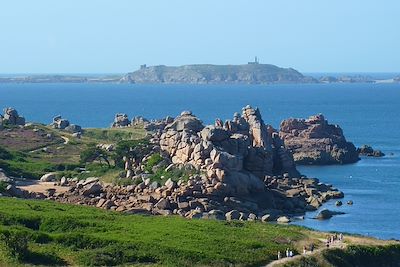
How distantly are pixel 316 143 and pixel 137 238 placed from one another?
7699 cm

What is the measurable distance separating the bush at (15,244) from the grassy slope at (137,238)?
39 cm

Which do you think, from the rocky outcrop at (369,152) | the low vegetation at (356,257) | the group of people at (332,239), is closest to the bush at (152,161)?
the group of people at (332,239)

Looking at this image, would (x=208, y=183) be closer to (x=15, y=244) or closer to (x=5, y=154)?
(x=5, y=154)

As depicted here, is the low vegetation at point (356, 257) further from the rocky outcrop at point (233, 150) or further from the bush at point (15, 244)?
the rocky outcrop at point (233, 150)

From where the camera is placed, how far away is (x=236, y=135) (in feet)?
282

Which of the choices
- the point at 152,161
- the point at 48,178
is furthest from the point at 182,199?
the point at 48,178

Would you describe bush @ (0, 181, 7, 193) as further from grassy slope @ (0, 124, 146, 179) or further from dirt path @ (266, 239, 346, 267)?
dirt path @ (266, 239, 346, 267)

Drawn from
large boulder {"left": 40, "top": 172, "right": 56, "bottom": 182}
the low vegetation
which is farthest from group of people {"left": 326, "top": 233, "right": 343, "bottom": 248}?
large boulder {"left": 40, "top": 172, "right": 56, "bottom": 182}

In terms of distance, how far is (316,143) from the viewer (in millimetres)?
124750

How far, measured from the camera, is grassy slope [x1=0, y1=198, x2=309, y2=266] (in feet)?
153

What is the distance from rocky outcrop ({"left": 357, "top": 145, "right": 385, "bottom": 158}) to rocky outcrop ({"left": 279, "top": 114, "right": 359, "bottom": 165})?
122 inches

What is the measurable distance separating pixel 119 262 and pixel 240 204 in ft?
94.5

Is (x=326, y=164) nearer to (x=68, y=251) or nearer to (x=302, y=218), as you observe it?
(x=302, y=218)

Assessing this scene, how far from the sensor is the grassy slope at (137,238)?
153ft
